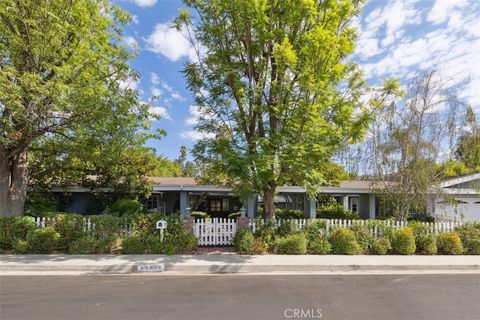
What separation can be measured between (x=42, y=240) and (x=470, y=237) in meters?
14.6

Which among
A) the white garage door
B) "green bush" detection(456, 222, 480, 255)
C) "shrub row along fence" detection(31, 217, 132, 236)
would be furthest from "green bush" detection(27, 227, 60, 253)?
the white garage door

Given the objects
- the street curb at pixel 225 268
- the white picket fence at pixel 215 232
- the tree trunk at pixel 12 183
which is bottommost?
the street curb at pixel 225 268

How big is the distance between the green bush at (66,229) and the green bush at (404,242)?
10613 millimetres

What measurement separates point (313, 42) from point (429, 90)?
680 centimetres

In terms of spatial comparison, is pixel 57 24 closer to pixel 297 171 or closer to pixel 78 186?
pixel 297 171

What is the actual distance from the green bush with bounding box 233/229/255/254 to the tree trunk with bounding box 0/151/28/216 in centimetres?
807

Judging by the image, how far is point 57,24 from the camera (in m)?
9.05

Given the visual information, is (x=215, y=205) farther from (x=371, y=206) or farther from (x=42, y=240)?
(x=42, y=240)

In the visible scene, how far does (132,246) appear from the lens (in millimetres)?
9680

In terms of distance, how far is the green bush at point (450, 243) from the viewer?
10.5 m

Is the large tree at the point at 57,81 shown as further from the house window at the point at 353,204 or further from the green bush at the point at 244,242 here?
the house window at the point at 353,204

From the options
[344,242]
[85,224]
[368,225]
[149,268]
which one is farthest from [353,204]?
[85,224]
